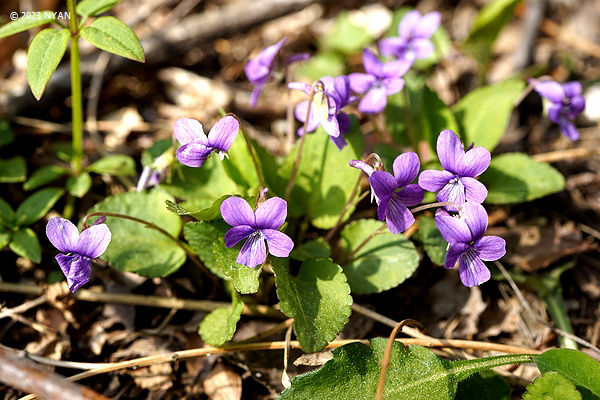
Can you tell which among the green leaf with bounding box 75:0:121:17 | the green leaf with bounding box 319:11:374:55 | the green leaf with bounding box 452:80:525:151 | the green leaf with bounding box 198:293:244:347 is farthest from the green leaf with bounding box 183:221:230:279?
the green leaf with bounding box 319:11:374:55

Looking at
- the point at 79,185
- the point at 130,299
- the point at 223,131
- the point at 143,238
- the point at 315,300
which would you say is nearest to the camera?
the point at 223,131

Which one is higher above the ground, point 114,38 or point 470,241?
point 114,38

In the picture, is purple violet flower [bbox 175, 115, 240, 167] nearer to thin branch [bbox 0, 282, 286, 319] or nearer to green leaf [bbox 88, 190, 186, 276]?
→ green leaf [bbox 88, 190, 186, 276]

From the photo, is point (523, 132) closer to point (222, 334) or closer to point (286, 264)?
point (286, 264)

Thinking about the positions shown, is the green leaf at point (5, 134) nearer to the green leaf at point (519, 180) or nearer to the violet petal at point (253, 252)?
the violet petal at point (253, 252)

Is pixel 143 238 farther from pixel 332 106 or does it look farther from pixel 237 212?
pixel 332 106

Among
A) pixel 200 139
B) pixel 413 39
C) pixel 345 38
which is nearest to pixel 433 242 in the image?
pixel 200 139

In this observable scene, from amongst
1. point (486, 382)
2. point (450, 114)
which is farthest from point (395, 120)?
point (486, 382)
